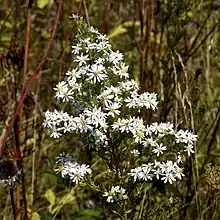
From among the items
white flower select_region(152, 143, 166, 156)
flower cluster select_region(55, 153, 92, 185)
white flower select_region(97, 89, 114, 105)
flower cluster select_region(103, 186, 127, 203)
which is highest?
white flower select_region(97, 89, 114, 105)

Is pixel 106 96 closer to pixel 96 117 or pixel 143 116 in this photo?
pixel 96 117

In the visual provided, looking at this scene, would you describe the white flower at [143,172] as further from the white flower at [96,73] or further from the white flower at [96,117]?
the white flower at [96,73]

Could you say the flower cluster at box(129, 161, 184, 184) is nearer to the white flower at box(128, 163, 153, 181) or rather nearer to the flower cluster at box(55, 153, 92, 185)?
the white flower at box(128, 163, 153, 181)

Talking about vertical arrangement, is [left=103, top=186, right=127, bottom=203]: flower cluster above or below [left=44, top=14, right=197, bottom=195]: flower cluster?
below

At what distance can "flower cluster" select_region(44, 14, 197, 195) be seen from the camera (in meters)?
1.56

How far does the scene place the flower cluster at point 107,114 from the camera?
156 cm

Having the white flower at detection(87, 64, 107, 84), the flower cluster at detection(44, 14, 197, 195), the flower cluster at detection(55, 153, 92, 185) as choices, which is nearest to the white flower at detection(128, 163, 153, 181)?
the flower cluster at detection(44, 14, 197, 195)

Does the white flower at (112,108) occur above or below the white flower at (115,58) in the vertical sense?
below

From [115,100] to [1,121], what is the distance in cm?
85

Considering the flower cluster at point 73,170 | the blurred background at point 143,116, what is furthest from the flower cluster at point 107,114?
the blurred background at point 143,116

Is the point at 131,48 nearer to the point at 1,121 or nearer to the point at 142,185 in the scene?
the point at 1,121

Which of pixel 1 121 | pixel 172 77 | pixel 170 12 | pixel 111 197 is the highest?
pixel 170 12

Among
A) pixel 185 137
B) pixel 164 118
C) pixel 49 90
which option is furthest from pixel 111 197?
pixel 49 90

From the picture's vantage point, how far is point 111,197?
1.61 metres
